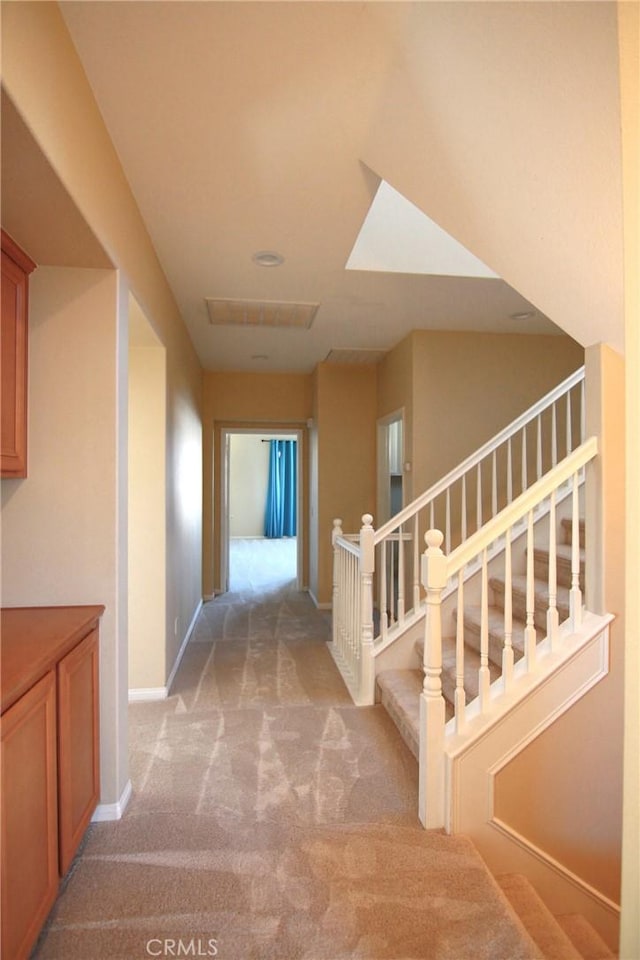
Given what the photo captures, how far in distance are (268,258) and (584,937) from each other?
347 cm

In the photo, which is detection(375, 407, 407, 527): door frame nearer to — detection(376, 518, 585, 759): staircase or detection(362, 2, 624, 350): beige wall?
detection(376, 518, 585, 759): staircase

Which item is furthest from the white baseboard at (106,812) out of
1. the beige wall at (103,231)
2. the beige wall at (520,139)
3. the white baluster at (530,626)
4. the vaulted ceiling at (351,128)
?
the beige wall at (520,139)

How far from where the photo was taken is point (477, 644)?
2672mm

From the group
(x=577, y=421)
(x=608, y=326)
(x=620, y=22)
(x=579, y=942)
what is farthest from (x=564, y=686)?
(x=577, y=421)

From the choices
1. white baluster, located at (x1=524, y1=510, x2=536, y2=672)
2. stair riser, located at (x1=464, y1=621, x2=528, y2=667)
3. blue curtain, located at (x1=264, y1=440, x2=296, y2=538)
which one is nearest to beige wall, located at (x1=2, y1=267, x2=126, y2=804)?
white baluster, located at (x1=524, y1=510, x2=536, y2=672)

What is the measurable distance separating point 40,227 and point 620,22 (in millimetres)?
1544

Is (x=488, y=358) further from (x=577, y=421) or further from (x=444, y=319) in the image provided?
(x=577, y=421)

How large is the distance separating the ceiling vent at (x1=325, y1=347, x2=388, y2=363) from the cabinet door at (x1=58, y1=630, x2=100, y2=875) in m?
3.59

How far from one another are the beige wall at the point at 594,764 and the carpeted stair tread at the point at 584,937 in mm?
146

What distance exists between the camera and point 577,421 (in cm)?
365

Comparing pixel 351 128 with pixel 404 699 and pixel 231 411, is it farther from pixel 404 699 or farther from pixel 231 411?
pixel 231 411

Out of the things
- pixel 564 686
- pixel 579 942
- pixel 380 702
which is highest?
pixel 564 686

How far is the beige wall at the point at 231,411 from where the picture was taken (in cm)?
546

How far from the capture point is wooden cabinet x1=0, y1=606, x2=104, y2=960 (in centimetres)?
110
